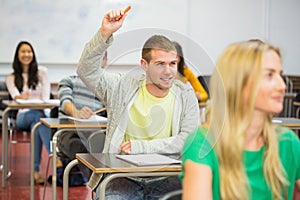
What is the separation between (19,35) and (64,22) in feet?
1.99

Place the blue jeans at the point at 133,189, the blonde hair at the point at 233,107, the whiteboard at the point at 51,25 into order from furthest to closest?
the whiteboard at the point at 51,25
the blue jeans at the point at 133,189
the blonde hair at the point at 233,107

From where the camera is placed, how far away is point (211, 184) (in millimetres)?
1480

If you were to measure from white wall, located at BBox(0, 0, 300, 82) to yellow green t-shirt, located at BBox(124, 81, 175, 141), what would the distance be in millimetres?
5498

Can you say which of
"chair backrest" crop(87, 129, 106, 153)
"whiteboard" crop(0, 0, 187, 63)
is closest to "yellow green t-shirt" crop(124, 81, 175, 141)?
"chair backrest" crop(87, 129, 106, 153)

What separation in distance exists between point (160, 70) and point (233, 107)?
79 centimetres

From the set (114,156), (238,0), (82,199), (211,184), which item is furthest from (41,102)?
(238,0)

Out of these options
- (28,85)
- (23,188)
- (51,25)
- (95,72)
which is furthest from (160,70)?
(51,25)

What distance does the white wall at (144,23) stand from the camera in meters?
8.36

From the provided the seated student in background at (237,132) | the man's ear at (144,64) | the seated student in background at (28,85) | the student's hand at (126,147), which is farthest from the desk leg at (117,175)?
the seated student in background at (28,85)

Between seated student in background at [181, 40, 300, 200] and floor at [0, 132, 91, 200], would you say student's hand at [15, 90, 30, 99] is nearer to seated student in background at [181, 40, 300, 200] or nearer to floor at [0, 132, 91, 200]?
floor at [0, 132, 91, 200]

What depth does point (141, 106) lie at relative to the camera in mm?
2344

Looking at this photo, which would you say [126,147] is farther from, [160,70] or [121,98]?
[160,70]

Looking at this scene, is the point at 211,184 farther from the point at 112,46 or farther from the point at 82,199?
the point at 82,199

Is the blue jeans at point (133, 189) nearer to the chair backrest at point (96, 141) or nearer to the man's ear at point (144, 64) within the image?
the chair backrest at point (96, 141)
